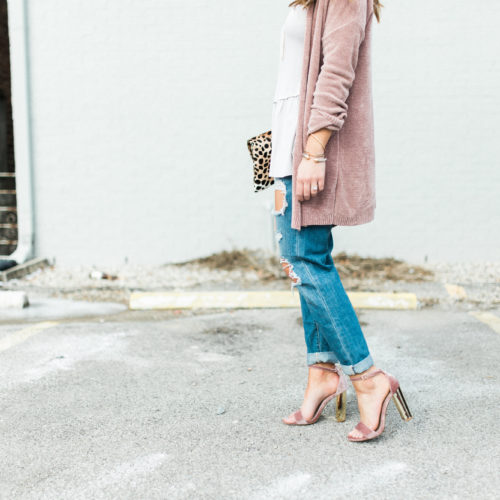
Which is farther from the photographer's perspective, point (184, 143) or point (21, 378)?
point (184, 143)

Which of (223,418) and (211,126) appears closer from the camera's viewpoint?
(223,418)

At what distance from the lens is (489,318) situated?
4.29 meters

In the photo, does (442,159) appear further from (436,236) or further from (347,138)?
(347,138)

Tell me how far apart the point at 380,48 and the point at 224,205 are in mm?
2213

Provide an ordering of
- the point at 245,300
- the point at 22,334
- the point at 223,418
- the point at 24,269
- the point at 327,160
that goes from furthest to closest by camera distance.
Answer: the point at 24,269 < the point at 245,300 < the point at 22,334 < the point at 223,418 < the point at 327,160

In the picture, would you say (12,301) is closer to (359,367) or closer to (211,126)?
(211,126)

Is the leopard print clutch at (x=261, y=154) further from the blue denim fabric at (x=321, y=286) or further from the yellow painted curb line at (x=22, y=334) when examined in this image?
the yellow painted curb line at (x=22, y=334)

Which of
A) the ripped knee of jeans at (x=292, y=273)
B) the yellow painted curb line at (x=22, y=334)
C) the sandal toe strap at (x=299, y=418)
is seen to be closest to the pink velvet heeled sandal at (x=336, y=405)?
the sandal toe strap at (x=299, y=418)

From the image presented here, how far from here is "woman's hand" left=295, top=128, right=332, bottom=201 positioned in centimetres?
216

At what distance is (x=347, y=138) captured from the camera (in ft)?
7.36

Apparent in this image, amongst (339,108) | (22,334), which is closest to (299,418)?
(339,108)

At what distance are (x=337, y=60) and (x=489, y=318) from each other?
9.29 ft

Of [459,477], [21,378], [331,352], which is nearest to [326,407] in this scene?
[331,352]

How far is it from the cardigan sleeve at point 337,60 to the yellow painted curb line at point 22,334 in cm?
250
